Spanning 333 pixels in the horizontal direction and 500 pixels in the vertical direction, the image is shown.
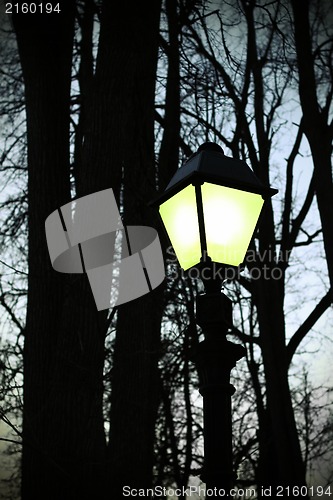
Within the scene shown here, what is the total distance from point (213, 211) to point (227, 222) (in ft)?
0.33

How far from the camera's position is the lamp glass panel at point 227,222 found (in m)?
3.53

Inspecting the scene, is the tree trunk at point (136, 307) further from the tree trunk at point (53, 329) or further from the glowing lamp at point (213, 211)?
the glowing lamp at point (213, 211)

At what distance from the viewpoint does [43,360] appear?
5.96m

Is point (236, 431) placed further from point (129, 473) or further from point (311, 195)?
point (129, 473)

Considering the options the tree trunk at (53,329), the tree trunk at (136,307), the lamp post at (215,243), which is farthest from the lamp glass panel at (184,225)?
the tree trunk at (136,307)

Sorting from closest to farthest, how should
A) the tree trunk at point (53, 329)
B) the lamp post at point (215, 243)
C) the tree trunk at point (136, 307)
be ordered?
the lamp post at point (215, 243), the tree trunk at point (53, 329), the tree trunk at point (136, 307)

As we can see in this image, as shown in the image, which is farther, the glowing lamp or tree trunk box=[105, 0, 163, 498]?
tree trunk box=[105, 0, 163, 498]

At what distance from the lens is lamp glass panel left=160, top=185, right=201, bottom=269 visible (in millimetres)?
3574

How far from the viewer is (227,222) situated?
356 cm

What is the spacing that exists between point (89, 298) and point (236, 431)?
36.0 ft

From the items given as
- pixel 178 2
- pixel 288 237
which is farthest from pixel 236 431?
pixel 178 2

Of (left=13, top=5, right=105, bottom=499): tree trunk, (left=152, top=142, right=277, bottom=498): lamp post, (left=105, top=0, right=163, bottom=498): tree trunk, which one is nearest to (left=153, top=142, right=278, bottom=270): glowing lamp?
(left=152, top=142, right=277, bottom=498): lamp post

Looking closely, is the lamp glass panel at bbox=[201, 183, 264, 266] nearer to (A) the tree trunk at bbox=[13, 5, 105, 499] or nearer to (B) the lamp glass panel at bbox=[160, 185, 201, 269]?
(B) the lamp glass panel at bbox=[160, 185, 201, 269]

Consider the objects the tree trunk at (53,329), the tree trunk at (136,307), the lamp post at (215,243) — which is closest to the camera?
the lamp post at (215,243)
